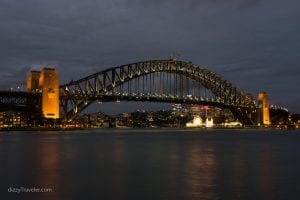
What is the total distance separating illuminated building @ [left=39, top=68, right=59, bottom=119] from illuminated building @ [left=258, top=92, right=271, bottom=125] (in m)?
55.0

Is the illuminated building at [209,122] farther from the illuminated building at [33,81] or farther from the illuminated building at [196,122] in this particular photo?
the illuminated building at [33,81]

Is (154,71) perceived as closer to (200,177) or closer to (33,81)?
(33,81)

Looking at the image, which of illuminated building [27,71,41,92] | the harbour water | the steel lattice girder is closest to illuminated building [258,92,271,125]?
the steel lattice girder

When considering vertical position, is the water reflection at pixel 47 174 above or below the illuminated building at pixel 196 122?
below

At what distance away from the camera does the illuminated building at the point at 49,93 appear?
8238 cm

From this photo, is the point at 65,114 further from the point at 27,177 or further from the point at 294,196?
the point at 294,196

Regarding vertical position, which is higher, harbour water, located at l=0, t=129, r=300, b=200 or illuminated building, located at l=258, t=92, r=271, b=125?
illuminated building, located at l=258, t=92, r=271, b=125

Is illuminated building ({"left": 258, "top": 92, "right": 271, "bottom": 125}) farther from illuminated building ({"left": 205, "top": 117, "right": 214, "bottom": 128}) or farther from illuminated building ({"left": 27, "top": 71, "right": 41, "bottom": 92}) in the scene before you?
illuminated building ({"left": 27, "top": 71, "right": 41, "bottom": 92})

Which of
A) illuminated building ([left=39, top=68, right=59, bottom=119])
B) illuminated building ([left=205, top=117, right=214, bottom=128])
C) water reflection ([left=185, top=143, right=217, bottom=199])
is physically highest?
illuminated building ([left=39, top=68, right=59, bottom=119])

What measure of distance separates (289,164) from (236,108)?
293ft

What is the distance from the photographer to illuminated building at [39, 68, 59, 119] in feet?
270

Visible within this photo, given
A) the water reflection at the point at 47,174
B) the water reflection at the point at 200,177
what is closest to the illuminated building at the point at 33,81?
the water reflection at the point at 47,174

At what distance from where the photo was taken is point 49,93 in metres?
83.4

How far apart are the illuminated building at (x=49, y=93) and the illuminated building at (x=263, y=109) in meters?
55.0
